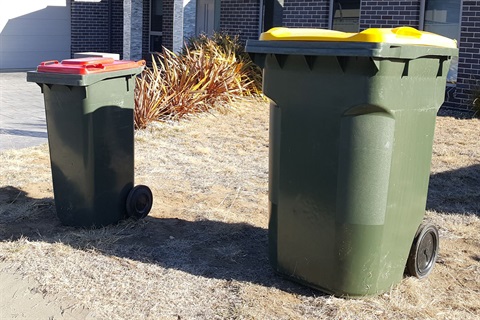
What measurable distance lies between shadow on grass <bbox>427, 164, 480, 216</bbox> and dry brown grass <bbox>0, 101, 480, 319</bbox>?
0.04 ft

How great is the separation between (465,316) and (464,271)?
756 mm

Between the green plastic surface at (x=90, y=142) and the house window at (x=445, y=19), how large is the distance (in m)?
8.34

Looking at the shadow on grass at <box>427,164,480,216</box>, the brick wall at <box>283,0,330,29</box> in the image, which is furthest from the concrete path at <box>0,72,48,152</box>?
the brick wall at <box>283,0,330,29</box>

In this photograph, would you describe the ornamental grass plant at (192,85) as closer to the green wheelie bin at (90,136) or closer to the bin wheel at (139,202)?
the bin wheel at (139,202)

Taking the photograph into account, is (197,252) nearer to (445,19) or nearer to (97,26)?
(445,19)

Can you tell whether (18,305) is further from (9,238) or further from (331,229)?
(331,229)

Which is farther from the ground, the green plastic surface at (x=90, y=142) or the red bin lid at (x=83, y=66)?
the red bin lid at (x=83, y=66)

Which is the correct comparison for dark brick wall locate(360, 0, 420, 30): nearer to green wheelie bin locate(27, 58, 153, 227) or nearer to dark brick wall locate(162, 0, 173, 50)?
dark brick wall locate(162, 0, 173, 50)

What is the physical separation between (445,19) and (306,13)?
10.4ft

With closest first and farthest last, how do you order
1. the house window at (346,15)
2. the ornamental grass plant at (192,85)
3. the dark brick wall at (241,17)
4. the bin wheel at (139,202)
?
the bin wheel at (139,202) → the ornamental grass plant at (192,85) → the house window at (346,15) → the dark brick wall at (241,17)

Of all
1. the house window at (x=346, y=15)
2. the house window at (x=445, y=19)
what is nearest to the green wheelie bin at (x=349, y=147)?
the house window at (x=445, y=19)

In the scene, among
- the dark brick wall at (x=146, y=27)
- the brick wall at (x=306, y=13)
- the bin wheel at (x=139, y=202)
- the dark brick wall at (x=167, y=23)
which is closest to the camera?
the bin wheel at (x=139, y=202)

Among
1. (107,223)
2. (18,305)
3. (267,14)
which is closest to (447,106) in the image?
(267,14)

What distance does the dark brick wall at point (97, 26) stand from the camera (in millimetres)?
20641
